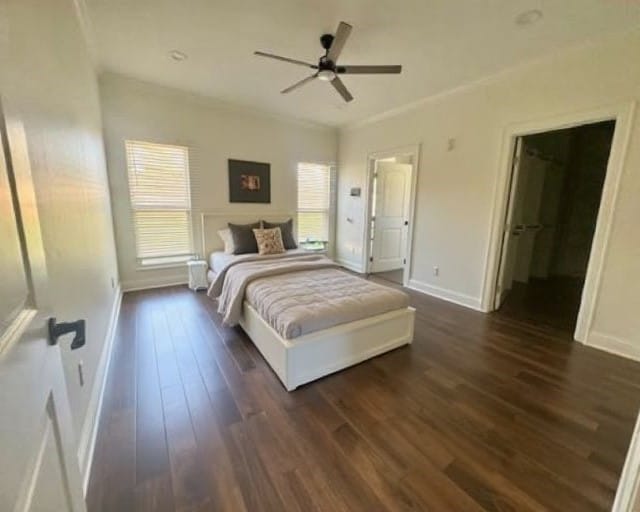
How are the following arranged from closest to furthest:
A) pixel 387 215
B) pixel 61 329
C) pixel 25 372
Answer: pixel 25 372 → pixel 61 329 → pixel 387 215

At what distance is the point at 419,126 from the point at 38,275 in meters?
4.43

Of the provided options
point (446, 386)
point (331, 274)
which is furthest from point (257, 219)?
point (446, 386)

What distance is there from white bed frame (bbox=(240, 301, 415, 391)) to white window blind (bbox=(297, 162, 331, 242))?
3.02m

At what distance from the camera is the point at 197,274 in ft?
13.6

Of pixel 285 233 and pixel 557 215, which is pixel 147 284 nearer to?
pixel 285 233

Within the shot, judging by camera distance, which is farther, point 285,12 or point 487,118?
point 487,118

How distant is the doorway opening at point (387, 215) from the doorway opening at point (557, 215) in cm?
172

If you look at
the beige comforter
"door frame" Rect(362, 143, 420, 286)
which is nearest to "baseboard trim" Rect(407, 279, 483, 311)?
"door frame" Rect(362, 143, 420, 286)

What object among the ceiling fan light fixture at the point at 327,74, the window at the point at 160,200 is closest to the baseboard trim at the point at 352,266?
the window at the point at 160,200

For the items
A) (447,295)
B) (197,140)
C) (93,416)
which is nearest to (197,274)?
(197,140)

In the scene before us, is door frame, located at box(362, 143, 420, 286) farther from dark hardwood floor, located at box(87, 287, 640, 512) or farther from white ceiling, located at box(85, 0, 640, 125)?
dark hardwood floor, located at box(87, 287, 640, 512)

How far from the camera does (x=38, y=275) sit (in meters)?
0.68

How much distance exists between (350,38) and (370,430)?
3142mm

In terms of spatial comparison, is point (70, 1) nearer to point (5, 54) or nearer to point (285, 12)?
point (285, 12)
